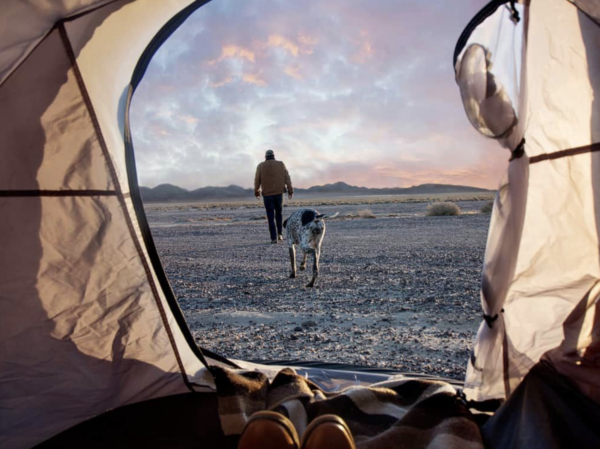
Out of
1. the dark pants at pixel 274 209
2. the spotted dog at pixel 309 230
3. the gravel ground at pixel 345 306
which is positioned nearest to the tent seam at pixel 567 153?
the gravel ground at pixel 345 306

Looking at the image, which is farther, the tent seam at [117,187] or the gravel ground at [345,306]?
the gravel ground at [345,306]

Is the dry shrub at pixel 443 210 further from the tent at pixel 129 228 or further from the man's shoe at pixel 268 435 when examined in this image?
the man's shoe at pixel 268 435

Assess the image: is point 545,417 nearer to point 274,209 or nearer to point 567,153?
point 567,153

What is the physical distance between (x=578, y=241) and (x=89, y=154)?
9.55ft

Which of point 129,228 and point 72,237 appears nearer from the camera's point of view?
point 72,237

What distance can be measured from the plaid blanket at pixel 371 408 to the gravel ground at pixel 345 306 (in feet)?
3.33

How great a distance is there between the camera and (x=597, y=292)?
2201 millimetres

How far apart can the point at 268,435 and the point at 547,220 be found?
6.36 feet

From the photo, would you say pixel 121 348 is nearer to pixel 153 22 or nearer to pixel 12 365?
pixel 12 365

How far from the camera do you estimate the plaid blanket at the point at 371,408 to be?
2148mm

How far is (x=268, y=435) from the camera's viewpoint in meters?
1.60

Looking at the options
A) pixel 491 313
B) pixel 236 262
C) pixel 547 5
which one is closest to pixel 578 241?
pixel 491 313

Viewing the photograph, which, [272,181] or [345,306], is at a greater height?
[272,181]

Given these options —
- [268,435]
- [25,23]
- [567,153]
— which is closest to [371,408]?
[268,435]
